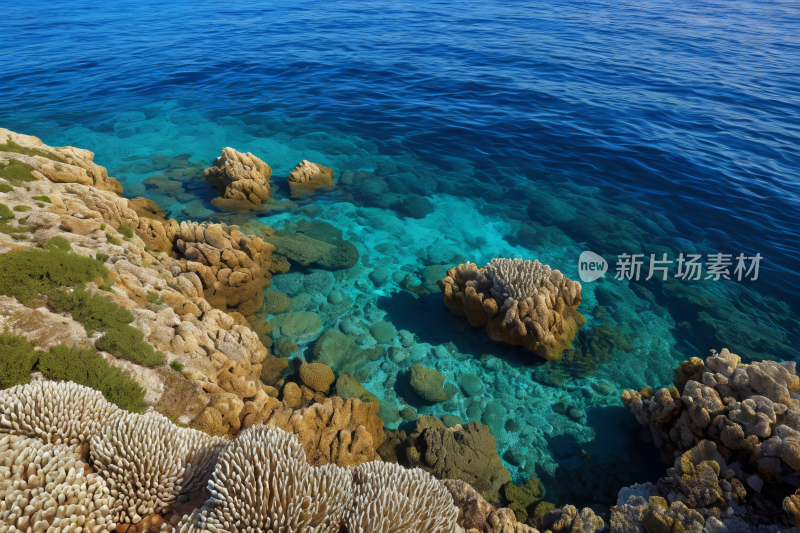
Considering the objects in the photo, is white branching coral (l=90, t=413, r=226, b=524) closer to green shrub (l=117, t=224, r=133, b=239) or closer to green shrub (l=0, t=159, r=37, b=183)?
green shrub (l=117, t=224, r=133, b=239)

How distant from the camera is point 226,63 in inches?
906

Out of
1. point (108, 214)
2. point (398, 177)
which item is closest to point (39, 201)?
point (108, 214)

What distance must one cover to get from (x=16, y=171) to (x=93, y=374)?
531cm

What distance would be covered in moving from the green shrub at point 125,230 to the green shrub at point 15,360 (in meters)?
3.57

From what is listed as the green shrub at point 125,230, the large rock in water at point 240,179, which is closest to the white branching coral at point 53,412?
the green shrub at point 125,230

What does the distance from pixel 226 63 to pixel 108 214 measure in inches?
752

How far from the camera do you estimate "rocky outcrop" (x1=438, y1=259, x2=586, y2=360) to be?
281 inches

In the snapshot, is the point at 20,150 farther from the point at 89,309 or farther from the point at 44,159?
the point at 89,309

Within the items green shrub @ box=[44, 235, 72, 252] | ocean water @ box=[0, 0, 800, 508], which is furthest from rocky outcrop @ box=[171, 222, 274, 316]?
green shrub @ box=[44, 235, 72, 252]

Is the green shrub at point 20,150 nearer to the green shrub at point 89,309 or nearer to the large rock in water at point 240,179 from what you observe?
the large rock in water at point 240,179

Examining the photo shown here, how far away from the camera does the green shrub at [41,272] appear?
195 inches

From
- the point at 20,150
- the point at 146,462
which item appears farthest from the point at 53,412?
the point at 20,150

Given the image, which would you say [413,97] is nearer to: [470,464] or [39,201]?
[39,201]

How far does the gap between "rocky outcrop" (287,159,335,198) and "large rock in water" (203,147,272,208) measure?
30.7 inches
